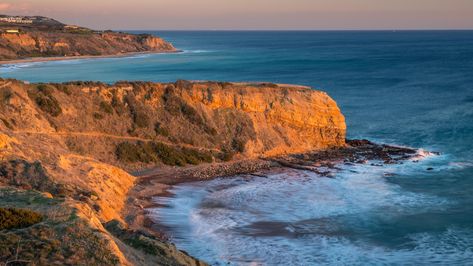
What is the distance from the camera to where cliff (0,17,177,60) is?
458ft

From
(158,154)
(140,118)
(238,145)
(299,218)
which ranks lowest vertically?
(299,218)

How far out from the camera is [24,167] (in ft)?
94.9

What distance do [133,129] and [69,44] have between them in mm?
120027

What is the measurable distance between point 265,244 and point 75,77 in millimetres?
70408

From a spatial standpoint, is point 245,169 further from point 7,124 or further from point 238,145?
point 7,124

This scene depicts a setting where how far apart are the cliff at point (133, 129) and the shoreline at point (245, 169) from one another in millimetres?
963

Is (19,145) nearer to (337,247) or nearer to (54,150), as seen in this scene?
(54,150)

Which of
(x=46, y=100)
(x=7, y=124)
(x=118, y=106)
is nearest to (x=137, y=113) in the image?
(x=118, y=106)

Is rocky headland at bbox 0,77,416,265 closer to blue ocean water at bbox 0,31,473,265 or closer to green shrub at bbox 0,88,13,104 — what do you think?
green shrub at bbox 0,88,13,104

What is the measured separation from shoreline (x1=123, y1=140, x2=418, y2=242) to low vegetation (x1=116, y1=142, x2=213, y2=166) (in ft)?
3.12

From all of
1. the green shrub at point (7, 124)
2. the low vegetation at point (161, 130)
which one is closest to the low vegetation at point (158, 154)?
the low vegetation at point (161, 130)

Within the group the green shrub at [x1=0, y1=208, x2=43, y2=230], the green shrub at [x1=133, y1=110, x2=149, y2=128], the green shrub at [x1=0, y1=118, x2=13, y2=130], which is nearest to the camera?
the green shrub at [x1=0, y1=208, x2=43, y2=230]

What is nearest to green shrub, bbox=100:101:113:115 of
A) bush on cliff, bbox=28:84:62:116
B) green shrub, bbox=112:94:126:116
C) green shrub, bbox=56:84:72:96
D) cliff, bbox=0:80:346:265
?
cliff, bbox=0:80:346:265

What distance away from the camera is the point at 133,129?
145 ft
